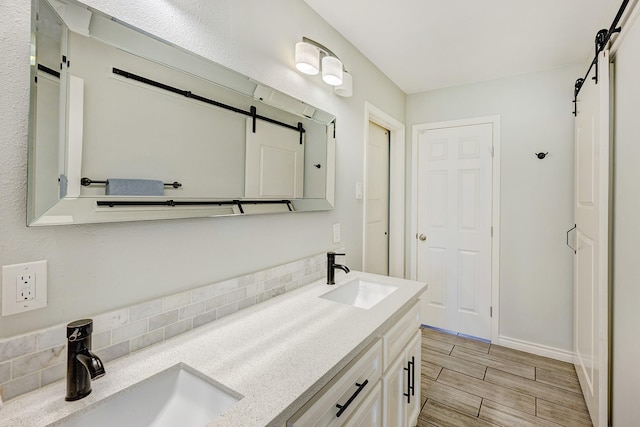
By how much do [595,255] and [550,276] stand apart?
42.3 inches

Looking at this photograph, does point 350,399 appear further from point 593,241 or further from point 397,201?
point 397,201

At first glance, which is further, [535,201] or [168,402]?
[535,201]

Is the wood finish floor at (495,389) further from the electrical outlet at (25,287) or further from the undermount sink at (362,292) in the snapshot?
the electrical outlet at (25,287)

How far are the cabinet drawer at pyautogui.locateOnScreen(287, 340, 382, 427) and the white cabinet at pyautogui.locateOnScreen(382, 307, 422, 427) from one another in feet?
0.39

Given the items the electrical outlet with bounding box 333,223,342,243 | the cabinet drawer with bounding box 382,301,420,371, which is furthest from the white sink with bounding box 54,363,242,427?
the electrical outlet with bounding box 333,223,342,243

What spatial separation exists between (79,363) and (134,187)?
51 centimetres

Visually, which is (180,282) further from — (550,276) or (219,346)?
(550,276)

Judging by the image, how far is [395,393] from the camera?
1388 mm

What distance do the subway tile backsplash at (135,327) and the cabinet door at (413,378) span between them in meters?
0.72

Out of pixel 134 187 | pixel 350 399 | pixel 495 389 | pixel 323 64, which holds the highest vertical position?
pixel 323 64

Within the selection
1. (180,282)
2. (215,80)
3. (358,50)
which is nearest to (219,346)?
(180,282)

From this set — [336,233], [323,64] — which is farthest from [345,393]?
[323,64]

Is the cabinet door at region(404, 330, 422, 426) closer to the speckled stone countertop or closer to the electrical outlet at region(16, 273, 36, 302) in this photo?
the speckled stone countertop

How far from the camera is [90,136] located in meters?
0.86
